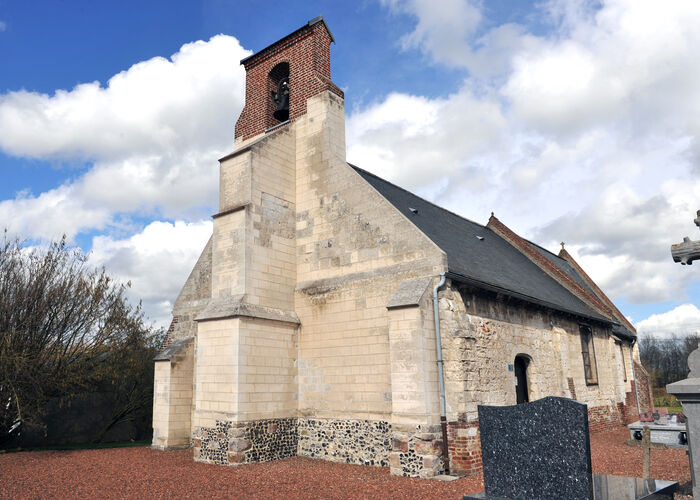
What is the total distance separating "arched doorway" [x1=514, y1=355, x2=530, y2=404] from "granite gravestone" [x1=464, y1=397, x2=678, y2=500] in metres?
7.43

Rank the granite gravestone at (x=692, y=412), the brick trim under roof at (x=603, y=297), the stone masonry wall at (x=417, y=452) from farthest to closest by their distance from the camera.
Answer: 1. the brick trim under roof at (x=603, y=297)
2. the stone masonry wall at (x=417, y=452)
3. the granite gravestone at (x=692, y=412)

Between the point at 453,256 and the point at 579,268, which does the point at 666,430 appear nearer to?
the point at 453,256

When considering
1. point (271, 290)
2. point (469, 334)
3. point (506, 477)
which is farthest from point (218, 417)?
point (506, 477)

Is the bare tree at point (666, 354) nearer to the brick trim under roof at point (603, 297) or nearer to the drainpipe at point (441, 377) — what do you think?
the brick trim under roof at point (603, 297)

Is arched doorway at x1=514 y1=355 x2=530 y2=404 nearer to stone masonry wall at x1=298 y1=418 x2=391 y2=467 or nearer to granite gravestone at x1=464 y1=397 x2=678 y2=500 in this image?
stone masonry wall at x1=298 y1=418 x2=391 y2=467

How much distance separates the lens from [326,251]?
13484 mm

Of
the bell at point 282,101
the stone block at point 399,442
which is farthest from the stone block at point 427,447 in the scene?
the bell at point 282,101

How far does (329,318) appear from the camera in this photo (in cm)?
1292

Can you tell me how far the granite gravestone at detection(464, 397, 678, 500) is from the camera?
5.33 m

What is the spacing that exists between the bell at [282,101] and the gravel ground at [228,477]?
10.3 meters

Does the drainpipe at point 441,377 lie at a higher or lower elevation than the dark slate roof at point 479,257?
lower

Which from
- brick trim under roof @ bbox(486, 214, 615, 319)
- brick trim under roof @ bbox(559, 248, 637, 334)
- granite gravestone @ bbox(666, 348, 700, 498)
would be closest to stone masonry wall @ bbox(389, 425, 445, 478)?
granite gravestone @ bbox(666, 348, 700, 498)

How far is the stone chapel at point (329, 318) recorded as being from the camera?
10711mm

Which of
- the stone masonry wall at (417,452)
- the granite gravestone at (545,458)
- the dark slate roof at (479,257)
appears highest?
the dark slate roof at (479,257)
